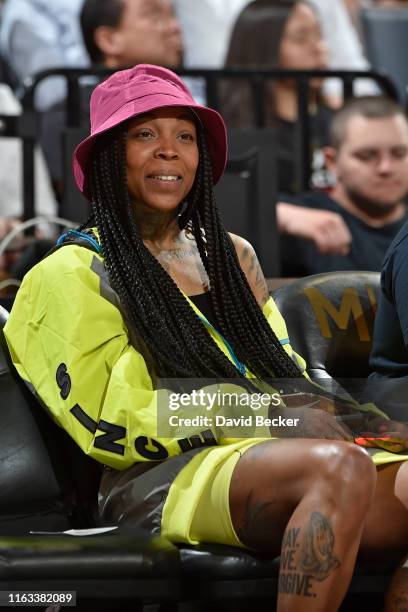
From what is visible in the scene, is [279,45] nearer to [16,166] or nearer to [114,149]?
[16,166]

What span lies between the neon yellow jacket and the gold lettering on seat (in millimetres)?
711

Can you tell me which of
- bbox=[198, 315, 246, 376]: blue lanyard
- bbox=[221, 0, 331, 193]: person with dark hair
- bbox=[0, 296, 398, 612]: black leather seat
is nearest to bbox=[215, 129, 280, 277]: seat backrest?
bbox=[221, 0, 331, 193]: person with dark hair

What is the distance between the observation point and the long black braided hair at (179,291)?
2.36 meters

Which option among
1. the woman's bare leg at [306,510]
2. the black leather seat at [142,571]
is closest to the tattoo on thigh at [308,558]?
the woman's bare leg at [306,510]

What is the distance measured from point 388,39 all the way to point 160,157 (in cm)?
375

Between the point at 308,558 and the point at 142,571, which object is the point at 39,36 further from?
the point at 308,558

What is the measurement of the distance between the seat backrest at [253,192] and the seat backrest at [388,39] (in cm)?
221

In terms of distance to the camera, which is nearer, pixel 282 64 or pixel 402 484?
pixel 402 484

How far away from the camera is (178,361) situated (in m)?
2.33

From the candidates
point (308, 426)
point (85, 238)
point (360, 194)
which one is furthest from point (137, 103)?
point (360, 194)

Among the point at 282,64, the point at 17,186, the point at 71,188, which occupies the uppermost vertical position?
the point at 282,64

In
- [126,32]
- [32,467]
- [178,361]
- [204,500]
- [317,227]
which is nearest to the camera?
[204,500]

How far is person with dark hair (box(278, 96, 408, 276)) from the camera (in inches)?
163

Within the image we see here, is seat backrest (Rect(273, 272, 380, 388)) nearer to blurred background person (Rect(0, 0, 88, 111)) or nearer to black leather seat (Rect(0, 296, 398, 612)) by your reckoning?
black leather seat (Rect(0, 296, 398, 612))
